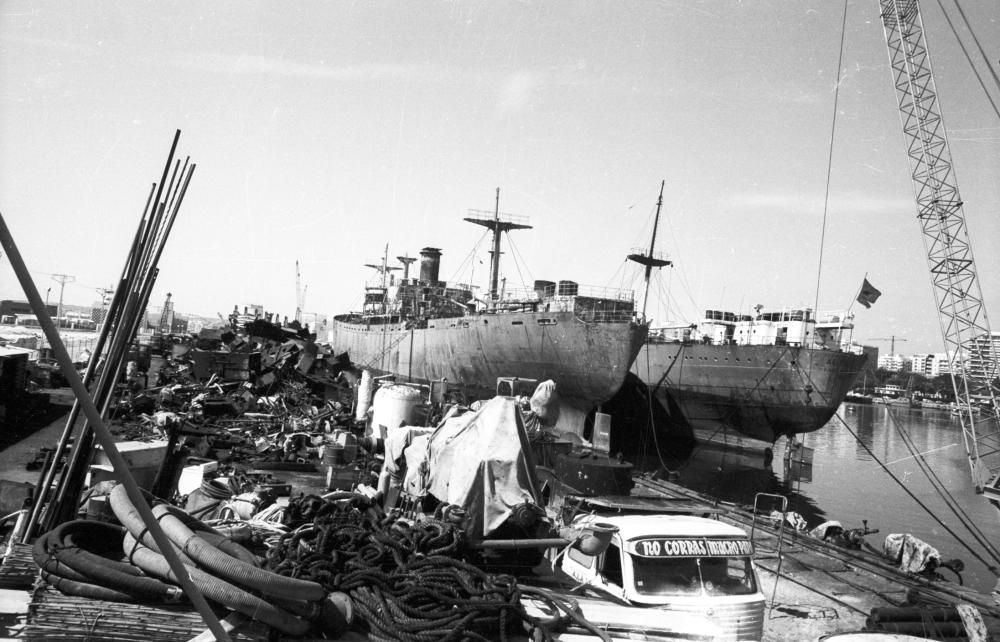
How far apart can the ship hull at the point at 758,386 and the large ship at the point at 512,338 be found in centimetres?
646

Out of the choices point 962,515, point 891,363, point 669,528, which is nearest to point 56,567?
point 669,528

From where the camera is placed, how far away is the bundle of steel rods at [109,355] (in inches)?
211

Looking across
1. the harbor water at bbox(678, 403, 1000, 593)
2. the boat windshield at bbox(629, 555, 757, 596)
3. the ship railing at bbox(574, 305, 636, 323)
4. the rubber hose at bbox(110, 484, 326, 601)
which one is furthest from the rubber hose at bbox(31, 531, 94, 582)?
the ship railing at bbox(574, 305, 636, 323)

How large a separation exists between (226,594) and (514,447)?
11.4 feet

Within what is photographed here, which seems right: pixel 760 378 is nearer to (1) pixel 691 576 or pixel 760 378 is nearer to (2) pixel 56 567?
(1) pixel 691 576

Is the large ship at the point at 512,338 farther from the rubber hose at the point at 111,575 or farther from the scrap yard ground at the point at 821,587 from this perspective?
the rubber hose at the point at 111,575

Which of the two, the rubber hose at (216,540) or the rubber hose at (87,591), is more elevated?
the rubber hose at (216,540)

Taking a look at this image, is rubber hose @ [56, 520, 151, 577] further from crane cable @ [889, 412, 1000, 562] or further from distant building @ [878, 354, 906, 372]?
distant building @ [878, 354, 906, 372]

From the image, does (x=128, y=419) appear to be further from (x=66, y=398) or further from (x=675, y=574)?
(x=675, y=574)

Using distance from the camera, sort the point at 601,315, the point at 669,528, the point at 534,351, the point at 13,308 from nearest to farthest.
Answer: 1. the point at 669,528
2. the point at 601,315
3. the point at 534,351
4. the point at 13,308

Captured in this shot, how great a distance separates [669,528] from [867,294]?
29077 millimetres

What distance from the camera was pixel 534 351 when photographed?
1422 inches

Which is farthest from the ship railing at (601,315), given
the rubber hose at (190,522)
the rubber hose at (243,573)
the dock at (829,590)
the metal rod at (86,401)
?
the metal rod at (86,401)

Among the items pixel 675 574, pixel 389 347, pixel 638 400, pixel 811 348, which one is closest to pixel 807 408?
pixel 811 348
